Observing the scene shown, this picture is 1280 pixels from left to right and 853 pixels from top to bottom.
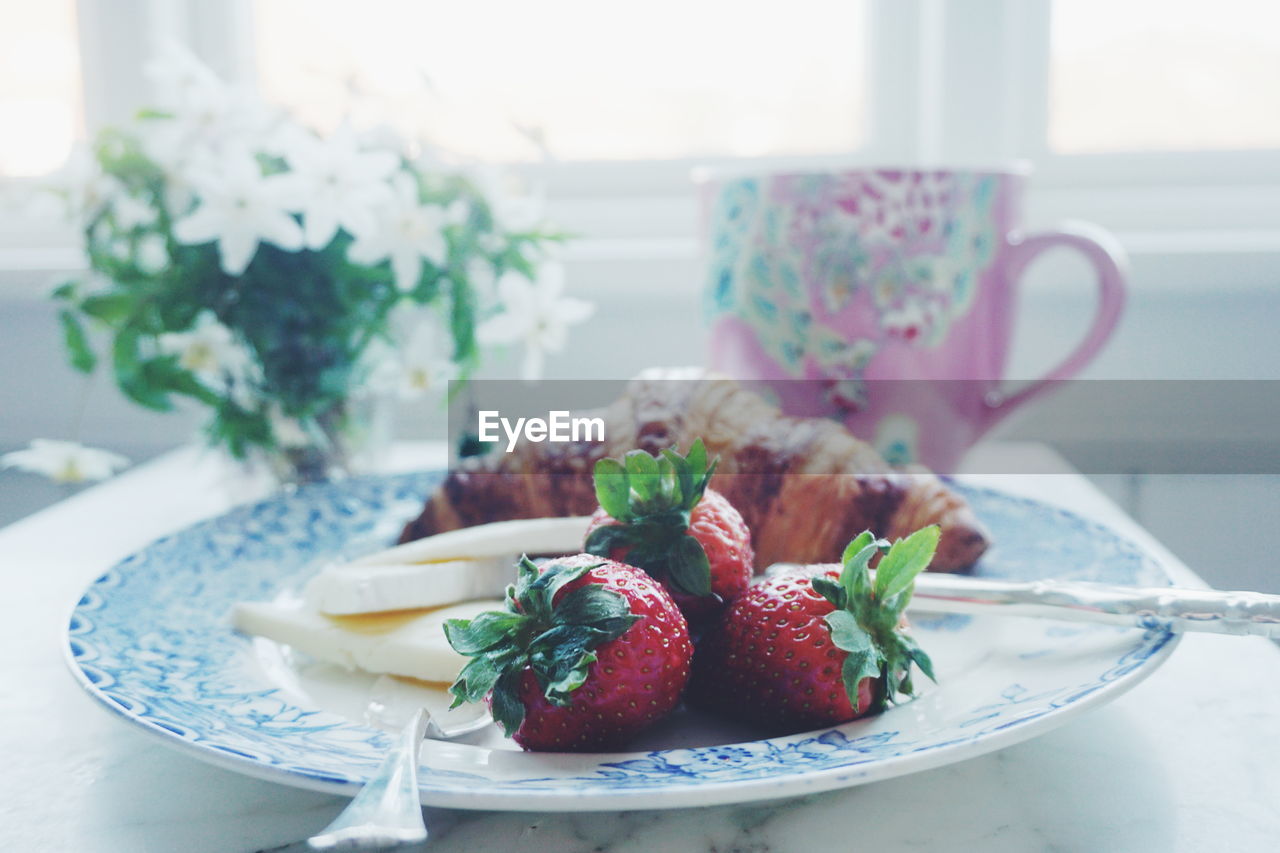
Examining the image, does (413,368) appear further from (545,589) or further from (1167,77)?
(1167,77)

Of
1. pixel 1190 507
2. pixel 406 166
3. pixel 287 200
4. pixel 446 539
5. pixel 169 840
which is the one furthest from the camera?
pixel 1190 507

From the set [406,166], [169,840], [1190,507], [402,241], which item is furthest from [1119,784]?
[1190,507]

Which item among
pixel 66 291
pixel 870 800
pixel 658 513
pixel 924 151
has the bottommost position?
pixel 870 800

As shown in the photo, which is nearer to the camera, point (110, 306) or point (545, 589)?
point (545, 589)

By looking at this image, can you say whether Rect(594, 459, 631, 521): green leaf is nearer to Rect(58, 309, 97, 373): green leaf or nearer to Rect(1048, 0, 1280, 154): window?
Rect(58, 309, 97, 373): green leaf

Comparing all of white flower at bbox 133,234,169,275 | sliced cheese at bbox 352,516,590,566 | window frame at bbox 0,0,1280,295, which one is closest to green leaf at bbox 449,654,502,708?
sliced cheese at bbox 352,516,590,566

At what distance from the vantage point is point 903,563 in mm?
474

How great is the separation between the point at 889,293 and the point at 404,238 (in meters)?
0.42

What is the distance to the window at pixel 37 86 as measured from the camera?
1.56 meters

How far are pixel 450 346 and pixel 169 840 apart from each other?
675mm

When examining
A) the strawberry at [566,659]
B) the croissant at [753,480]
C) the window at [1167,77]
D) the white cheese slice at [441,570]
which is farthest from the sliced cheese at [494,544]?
the window at [1167,77]

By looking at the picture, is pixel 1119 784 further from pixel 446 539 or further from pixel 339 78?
pixel 339 78

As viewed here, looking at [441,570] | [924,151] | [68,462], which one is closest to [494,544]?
[441,570]

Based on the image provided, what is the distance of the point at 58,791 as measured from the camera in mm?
475
